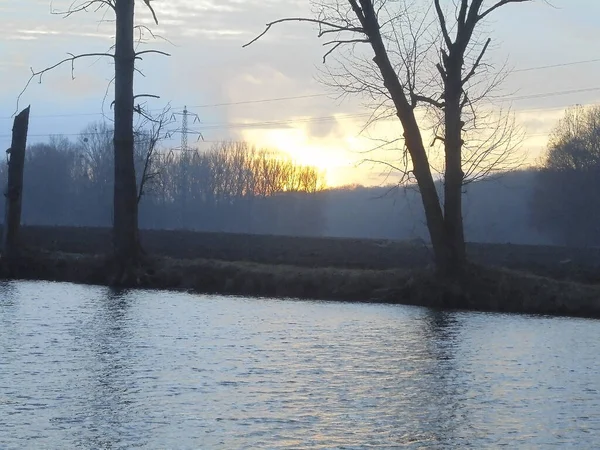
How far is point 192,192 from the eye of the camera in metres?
120

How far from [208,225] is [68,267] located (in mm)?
93263

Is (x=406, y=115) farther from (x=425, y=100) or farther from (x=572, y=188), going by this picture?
(x=572, y=188)

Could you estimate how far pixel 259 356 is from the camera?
447 inches

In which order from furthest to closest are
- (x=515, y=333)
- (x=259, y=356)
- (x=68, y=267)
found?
(x=68, y=267) < (x=515, y=333) < (x=259, y=356)

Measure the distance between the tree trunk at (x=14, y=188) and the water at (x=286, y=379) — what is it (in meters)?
8.00

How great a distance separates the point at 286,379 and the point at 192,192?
112 metres

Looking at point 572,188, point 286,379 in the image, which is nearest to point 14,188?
point 286,379

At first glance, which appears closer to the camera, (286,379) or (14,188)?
(286,379)

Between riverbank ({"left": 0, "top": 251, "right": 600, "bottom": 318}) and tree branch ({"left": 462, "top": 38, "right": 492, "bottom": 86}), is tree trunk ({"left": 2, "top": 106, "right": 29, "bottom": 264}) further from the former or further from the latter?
tree branch ({"left": 462, "top": 38, "right": 492, "bottom": 86})

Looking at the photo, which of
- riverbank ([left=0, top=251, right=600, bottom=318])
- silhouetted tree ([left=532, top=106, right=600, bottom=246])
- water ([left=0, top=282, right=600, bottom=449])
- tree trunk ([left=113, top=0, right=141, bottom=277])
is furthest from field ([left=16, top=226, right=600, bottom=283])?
silhouetted tree ([left=532, top=106, right=600, bottom=246])

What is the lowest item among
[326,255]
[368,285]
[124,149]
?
[368,285]

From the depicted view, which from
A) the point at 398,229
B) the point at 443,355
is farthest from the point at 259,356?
the point at 398,229

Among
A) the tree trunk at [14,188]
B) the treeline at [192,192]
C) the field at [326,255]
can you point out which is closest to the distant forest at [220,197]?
the treeline at [192,192]

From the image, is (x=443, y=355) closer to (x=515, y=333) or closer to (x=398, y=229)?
(x=515, y=333)
